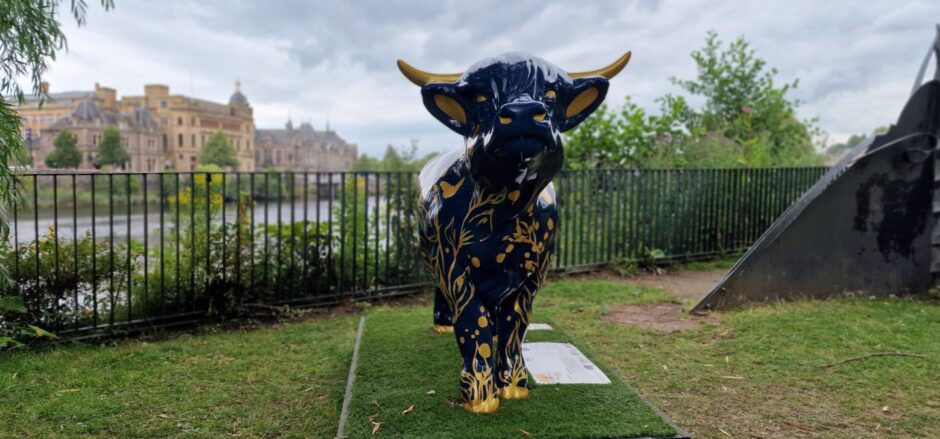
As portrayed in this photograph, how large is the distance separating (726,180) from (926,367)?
5.14m

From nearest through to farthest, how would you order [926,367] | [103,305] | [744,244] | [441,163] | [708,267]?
[441,163]
[926,367]
[103,305]
[708,267]
[744,244]

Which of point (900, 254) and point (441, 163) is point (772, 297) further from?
point (441, 163)

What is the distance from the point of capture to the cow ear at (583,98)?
2.45m

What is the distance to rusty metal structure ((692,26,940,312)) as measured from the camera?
5.68 m

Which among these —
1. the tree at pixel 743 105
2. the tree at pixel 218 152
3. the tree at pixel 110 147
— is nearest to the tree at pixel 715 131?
the tree at pixel 743 105

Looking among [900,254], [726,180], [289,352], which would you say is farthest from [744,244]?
[289,352]

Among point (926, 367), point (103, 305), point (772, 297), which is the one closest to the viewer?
point (926, 367)

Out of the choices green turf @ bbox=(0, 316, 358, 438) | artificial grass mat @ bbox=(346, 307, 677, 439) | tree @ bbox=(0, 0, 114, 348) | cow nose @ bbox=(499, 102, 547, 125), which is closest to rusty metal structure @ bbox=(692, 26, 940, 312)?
artificial grass mat @ bbox=(346, 307, 677, 439)

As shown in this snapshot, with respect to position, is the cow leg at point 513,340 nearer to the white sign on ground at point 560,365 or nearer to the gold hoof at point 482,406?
the gold hoof at point 482,406

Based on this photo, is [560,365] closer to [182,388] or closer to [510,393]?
[510,393]

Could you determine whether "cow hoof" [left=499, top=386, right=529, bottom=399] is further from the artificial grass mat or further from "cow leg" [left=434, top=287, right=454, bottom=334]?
"cow leg" [left=434, top=287, right=454, bottom=334]

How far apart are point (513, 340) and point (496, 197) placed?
89 cm

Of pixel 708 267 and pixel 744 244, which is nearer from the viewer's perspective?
pixel 708 267

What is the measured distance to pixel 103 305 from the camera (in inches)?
195
